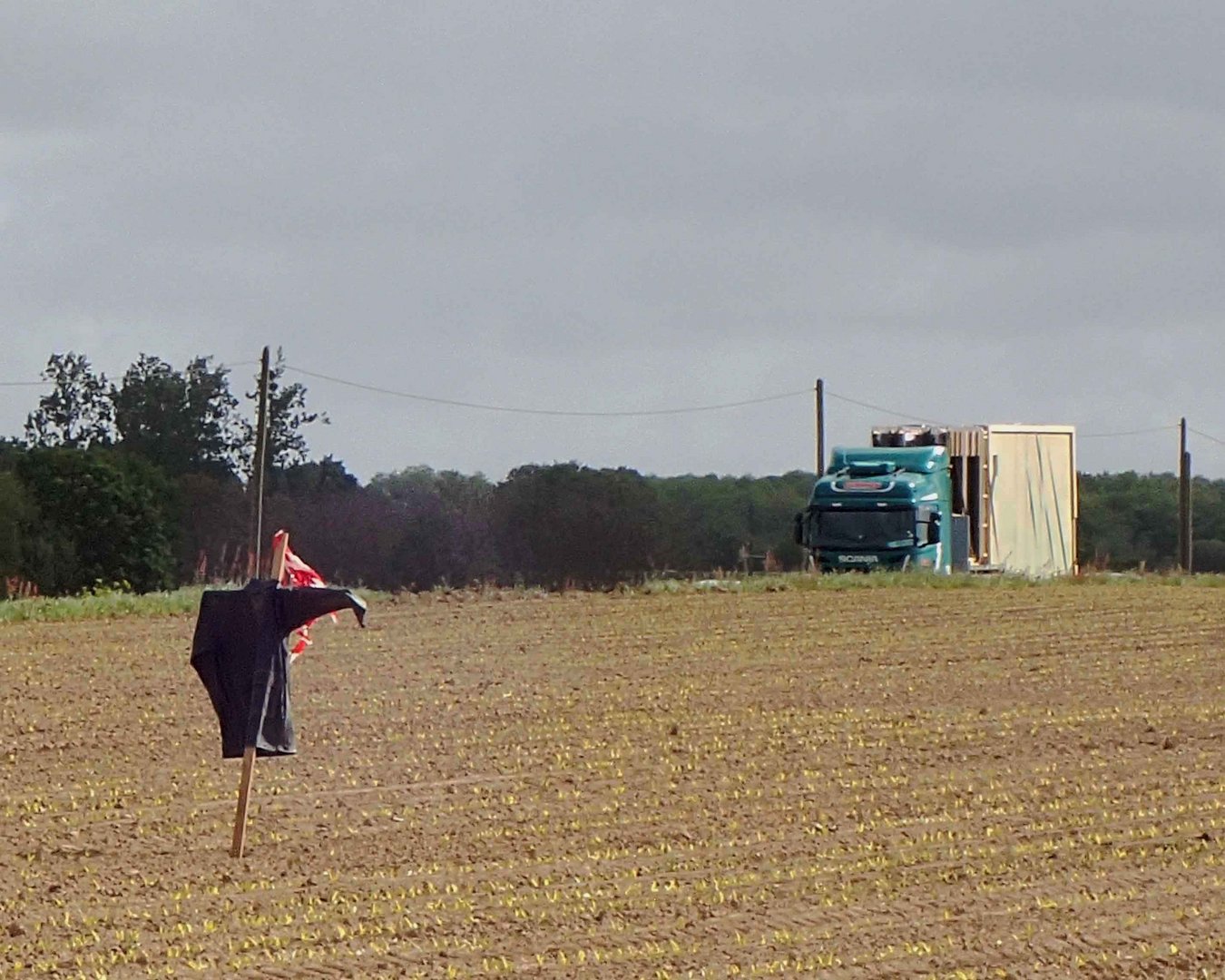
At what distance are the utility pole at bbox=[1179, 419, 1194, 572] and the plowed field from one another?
32428 mm

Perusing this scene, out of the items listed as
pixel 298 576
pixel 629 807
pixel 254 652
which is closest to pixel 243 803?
pixel 254 652

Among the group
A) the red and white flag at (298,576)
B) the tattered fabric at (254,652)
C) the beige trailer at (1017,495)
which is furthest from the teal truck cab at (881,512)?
the tattered fabric at (254,652)

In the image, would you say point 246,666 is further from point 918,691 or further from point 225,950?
point 918,691

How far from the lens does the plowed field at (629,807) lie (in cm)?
1185

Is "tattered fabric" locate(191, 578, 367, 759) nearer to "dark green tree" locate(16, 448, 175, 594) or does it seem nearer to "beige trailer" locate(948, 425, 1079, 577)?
"beige trailer" locate(948, 425, 1079, 577)

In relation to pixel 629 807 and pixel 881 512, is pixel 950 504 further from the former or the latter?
pixel 629 807

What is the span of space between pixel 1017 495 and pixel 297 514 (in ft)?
123

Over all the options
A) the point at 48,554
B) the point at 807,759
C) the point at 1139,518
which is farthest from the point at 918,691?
the point at 1139,518

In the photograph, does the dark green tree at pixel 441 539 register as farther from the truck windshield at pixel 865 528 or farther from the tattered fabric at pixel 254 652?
the tattered fabric at pixel 254 652

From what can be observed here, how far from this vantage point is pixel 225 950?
11.6 m

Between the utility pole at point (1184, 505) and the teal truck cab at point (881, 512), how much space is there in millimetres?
23583

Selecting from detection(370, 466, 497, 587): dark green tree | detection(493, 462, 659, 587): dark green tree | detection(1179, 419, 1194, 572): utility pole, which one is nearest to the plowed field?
detection(1179, 419, 1194, 572): utility pole

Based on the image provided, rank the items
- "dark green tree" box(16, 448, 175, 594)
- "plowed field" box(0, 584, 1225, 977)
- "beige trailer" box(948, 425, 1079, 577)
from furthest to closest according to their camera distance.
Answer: "dark green tree" box(16, 448, 175, 594) < "beige trailer" box(948, 425, 1079, 577) < "plowed field" box(0, 584, 1225, 977)

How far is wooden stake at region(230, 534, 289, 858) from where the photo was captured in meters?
14.2
